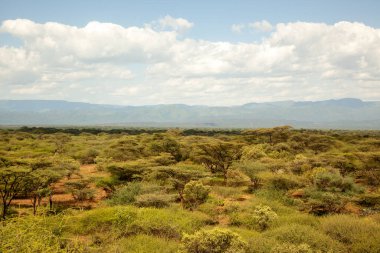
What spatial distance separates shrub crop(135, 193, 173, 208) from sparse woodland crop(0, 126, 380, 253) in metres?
0.06

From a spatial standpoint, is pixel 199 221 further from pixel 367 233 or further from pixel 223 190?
pixel 223 190

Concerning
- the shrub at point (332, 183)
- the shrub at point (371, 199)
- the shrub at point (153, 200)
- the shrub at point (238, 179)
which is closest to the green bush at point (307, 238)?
the shrub at point (153, 200)

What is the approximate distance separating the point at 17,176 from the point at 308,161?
91.4 ft

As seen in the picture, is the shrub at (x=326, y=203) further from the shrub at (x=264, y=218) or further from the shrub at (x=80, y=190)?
the shrub at (x=80, y=190)

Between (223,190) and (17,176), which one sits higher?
(17,176)

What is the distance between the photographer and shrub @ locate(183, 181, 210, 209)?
2548cm

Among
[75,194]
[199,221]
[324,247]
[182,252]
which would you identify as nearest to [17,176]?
[75,194]

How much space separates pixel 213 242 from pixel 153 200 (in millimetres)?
9822

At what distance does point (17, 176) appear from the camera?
20953 mm

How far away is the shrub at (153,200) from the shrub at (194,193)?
9.18 ft

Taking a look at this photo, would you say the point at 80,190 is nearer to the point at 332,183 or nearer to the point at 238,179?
the point at 238,179

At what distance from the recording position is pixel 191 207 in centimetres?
2447

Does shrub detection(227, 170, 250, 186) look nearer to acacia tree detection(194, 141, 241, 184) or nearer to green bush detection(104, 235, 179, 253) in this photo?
acacia tree detection(194, 141, 241, 184)

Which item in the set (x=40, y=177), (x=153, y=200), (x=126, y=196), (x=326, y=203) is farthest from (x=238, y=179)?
(x=40, y=177)
